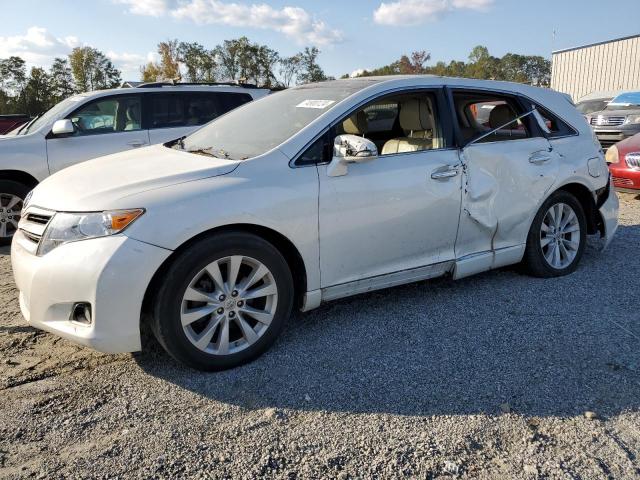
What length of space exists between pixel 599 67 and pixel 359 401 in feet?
116

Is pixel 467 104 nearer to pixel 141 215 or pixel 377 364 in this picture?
pixel 377 364

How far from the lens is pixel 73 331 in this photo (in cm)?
287

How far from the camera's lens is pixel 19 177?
6383 mm

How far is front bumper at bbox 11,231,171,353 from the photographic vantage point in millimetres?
2754

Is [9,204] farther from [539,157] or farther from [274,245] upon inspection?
[539,157]

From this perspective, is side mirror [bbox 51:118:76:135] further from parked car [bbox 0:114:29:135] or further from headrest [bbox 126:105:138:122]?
parked car [bbox 0:114:29:135]

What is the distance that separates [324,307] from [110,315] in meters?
1.74

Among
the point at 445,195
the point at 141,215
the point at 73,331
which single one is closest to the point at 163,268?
the point at 141,215

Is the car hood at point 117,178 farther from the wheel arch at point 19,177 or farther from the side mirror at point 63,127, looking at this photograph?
the wheel arch at point 19,177

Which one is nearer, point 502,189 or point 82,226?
point 82,226

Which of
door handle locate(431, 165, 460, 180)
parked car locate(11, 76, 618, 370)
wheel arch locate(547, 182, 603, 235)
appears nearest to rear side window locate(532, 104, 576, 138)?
parked car locate(11, 76, 618, 370)

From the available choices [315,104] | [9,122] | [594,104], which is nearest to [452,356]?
[315,104]

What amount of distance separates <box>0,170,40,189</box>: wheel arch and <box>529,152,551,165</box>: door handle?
214 inches

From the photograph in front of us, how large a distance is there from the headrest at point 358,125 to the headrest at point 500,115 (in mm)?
1069
